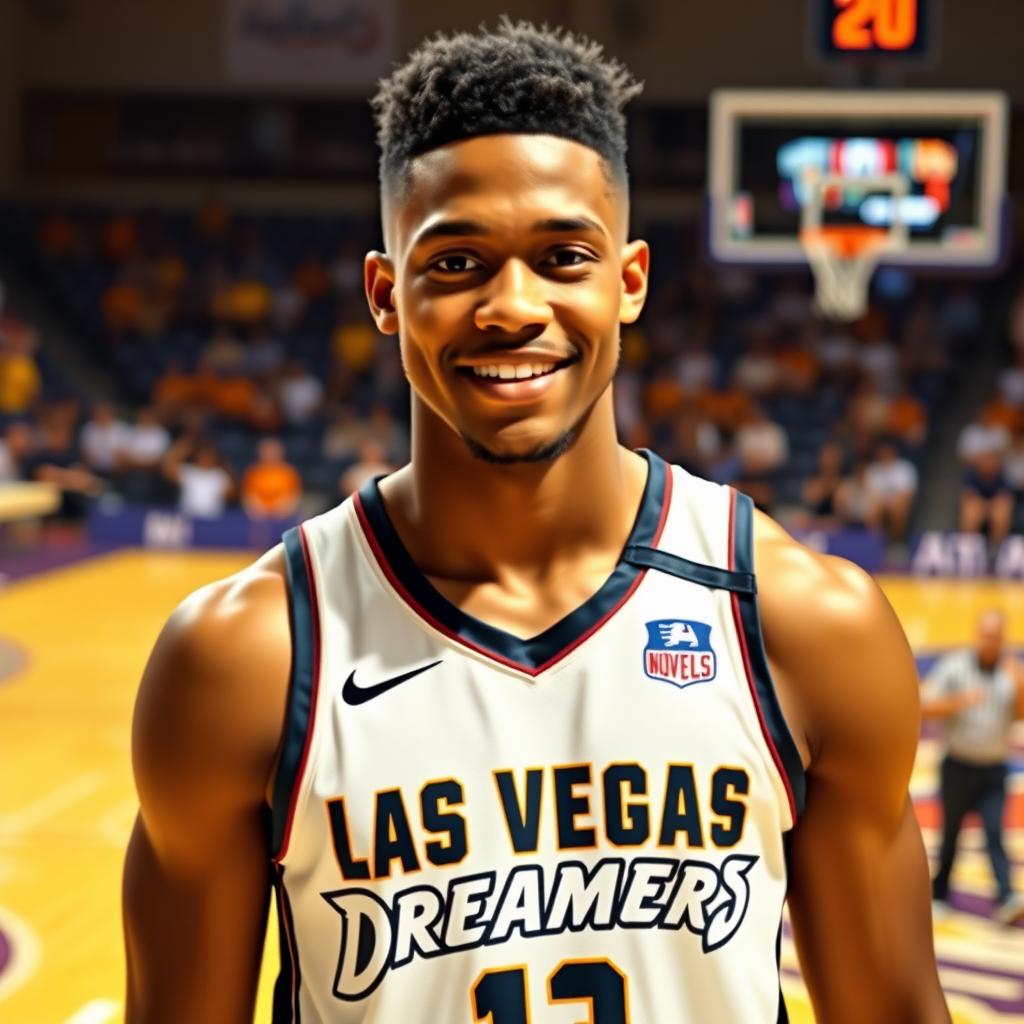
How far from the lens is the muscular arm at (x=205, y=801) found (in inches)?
63.9

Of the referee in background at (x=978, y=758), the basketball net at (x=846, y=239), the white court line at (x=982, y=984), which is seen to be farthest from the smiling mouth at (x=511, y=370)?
the basketball net at (x=846, y=239)

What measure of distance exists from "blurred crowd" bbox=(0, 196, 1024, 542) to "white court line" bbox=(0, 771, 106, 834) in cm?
699

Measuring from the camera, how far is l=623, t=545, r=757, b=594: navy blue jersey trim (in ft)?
5.67

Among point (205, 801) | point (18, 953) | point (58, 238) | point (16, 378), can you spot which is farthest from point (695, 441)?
point (205, 801)

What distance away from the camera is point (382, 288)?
178 centimetres

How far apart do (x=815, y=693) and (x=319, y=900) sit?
1.95 ft

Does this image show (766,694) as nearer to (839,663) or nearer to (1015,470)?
(839,663)

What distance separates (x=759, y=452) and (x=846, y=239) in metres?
4.89

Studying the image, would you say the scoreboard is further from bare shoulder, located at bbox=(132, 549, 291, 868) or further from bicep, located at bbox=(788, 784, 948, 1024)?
bare shoulder, located at bbox=(132, 549, 291, 868)

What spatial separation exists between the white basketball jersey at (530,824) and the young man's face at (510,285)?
27cm

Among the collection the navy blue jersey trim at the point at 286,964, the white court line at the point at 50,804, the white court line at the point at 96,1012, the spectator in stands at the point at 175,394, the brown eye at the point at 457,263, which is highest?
the brown eye at the point at 457,263

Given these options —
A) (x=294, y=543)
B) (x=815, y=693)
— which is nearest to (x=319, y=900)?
(x=294, y=543)

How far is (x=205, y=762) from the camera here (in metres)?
1.62

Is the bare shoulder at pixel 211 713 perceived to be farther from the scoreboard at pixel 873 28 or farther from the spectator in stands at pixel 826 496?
the spectator in stands at pixel 826 496
